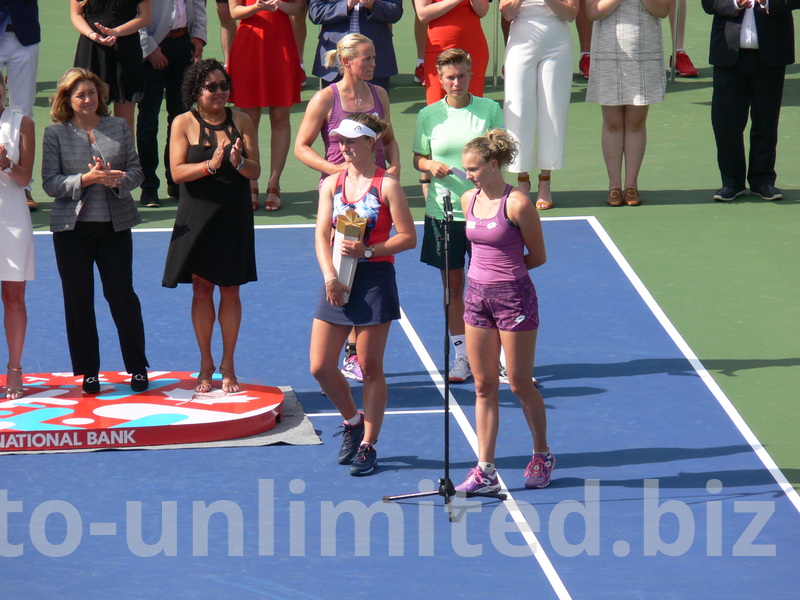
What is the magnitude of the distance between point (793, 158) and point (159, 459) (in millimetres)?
9019

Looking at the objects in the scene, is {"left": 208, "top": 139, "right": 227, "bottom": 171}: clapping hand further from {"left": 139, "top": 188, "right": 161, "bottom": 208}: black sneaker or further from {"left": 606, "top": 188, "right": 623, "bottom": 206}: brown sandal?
{"left": 606, "top": 188, "right": 623, "bottom": 206}: brown sandal

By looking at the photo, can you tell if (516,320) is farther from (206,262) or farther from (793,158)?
(793,158)

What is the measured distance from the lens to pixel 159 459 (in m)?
7.85

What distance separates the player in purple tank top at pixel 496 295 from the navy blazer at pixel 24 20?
686 cm

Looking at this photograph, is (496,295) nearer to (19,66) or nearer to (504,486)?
(504,486)

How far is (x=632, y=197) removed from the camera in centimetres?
1281

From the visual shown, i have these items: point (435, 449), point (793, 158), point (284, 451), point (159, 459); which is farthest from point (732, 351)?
point (793, 158)

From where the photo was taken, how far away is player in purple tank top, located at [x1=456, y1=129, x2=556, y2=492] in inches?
282

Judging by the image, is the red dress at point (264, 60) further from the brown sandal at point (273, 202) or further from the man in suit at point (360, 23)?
the brown sandal at point (273, 202)

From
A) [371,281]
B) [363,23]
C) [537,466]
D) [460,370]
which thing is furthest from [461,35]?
[537,466]

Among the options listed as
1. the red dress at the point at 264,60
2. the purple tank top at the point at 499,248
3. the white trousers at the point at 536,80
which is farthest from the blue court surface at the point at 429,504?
the red dress at the point at 264,60

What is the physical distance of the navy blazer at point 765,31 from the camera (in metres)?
12.4

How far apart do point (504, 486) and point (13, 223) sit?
11.7ft

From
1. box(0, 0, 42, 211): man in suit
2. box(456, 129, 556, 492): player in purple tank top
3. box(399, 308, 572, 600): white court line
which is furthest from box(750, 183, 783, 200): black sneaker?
box(0, 0, 42, 211): man in suit
